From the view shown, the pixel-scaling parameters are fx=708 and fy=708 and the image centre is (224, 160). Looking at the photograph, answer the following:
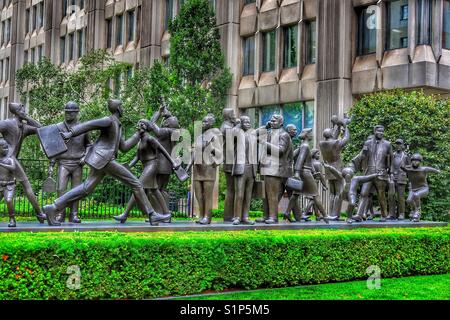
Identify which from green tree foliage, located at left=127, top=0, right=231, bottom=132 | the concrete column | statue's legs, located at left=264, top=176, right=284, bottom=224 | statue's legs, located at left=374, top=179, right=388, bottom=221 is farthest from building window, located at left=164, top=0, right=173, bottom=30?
statue's legs, located at left=264, top=176, right=284, bottom=224

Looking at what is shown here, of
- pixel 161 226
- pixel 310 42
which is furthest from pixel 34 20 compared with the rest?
pixel 161 226

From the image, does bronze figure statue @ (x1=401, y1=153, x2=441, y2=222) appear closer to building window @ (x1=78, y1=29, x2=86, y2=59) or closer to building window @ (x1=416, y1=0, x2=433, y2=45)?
building window @ (x1=416, y1=0, x2=433, y2=45)

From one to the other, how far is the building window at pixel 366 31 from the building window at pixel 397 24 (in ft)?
2.09

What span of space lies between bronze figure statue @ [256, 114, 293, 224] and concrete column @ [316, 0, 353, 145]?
48.9 feet

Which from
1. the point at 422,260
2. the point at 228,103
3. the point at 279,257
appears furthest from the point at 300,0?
the point at 279,257

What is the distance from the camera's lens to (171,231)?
1312 cm

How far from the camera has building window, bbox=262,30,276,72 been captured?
34500mm

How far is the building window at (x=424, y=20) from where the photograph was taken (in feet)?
91.1

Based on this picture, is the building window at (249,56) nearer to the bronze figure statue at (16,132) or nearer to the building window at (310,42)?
the building window at (310,42)

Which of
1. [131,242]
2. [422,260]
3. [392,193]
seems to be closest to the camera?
[131,242]

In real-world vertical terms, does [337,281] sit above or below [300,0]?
below

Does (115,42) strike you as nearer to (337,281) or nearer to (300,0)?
(300,0)

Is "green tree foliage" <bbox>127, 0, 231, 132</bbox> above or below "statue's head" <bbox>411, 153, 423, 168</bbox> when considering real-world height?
above
